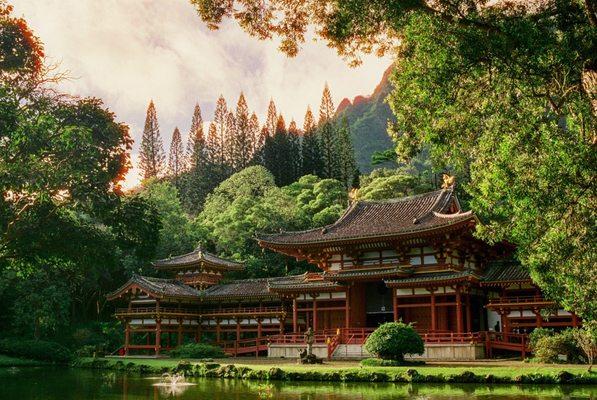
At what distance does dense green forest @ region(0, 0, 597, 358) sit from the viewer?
41.8 ft

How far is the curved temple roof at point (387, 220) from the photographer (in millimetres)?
31562

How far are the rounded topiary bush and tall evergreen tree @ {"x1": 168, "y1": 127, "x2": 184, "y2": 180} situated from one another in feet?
233

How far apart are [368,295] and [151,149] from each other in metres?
64.5

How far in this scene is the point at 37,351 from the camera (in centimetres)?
3719

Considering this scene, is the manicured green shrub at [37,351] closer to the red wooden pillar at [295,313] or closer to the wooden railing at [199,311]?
the wooden railing at [199,311]

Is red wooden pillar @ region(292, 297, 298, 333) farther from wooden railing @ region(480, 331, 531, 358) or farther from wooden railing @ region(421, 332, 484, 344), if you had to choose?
wooden railing @ region(480, 331, 531, 358)

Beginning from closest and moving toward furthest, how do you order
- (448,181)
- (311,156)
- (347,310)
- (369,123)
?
(347,310)
(448,181)
(311,156)
(369,123)

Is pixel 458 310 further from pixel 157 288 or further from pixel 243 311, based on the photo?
pixel 157 288

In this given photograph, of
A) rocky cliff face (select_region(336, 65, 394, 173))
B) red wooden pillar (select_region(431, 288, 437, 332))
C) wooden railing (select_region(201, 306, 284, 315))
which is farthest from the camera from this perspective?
rocky cliff face (select_region(336, 65, 394, 173))

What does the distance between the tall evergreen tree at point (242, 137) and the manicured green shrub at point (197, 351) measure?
51.3 metres

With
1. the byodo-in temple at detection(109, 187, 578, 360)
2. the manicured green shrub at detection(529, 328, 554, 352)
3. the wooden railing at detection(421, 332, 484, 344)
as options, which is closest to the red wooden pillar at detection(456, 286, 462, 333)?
Result: the byodo-in temple at detection(109, 187, 578, 360)

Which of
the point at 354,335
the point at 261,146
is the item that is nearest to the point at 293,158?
the point at 261,146

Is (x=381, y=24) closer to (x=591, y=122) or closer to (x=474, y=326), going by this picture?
(x=591, y=122)

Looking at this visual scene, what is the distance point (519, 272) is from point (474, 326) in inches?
192
